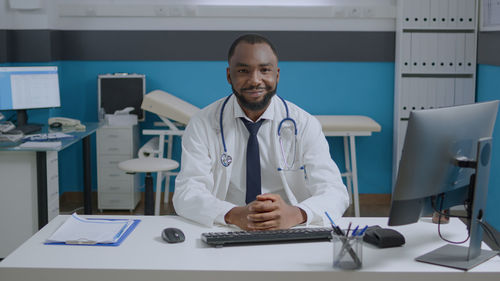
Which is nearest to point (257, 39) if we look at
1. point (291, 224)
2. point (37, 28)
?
point (291, 224)

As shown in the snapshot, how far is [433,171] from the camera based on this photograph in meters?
1.58

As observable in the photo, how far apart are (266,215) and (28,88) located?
2.73 m

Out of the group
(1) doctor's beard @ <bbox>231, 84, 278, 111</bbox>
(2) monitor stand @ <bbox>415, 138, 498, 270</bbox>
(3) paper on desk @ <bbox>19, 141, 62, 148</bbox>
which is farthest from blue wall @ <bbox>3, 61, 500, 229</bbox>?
(2) monitor stand @ <bbox>415, 138, 498, 270</bbox>

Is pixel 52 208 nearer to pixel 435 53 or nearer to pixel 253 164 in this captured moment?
pixel 253 164

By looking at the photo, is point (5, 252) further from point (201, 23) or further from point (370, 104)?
point (370, 104)

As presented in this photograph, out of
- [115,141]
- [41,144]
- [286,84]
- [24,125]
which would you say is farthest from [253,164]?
[286,84]

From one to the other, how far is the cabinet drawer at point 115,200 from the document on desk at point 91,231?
2.64 metres

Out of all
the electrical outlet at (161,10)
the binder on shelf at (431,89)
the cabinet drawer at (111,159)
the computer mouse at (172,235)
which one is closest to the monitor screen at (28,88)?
the cabinet drawer at (111,159)

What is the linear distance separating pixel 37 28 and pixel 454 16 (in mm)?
3161

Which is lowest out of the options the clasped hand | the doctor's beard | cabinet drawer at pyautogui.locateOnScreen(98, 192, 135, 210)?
cabinet drawer at pyautogui.locateOnScreen(98, 192, 135, 210)

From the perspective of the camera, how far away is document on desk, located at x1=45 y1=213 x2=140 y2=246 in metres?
1.71

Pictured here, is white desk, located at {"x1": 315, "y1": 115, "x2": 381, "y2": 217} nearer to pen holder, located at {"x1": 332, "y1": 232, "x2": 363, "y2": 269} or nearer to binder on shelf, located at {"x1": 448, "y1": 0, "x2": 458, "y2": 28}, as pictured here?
binder on shelf, located at {"x1": 448, "y1": 0, "x2": 458, "y2": 28}

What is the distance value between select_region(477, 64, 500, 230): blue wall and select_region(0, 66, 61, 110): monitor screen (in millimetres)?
3023

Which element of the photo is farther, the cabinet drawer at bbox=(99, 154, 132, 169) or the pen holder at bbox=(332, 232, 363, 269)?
the cabinet drawer at bbox=(99, 154, 132, 169)
